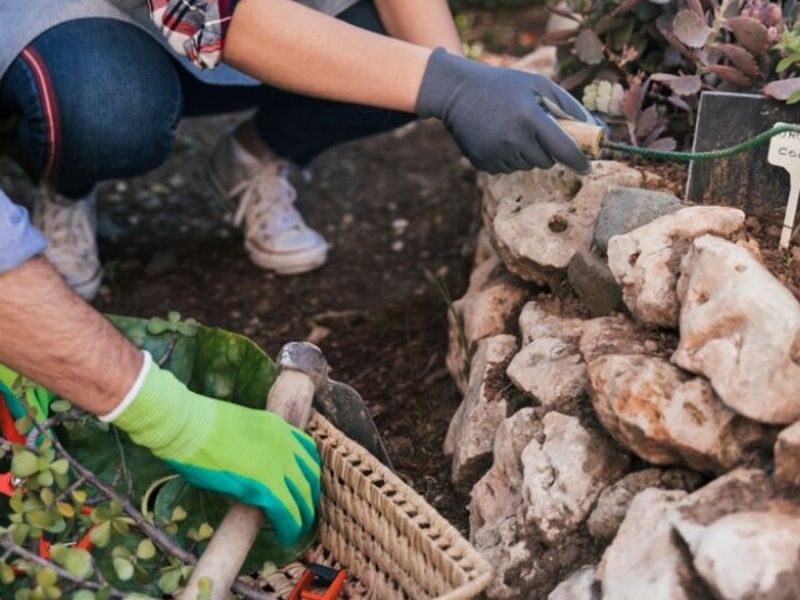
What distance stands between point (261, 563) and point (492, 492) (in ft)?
1.06

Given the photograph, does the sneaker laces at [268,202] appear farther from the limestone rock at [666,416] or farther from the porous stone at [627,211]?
the limestone rock at [666,416]

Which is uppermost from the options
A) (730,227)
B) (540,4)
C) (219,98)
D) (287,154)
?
(730,227)

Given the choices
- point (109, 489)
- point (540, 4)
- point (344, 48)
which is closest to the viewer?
point (109, 489)

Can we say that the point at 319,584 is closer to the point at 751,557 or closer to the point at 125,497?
the point at 125,497

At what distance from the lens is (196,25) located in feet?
5.83

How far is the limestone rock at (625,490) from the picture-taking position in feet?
4.69

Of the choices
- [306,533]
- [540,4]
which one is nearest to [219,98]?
[306,533]

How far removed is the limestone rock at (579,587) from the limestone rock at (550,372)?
9.3 inches

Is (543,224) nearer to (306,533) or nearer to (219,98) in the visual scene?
(306,533)

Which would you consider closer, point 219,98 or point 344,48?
point 344,48

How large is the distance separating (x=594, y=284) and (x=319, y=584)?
547 mm

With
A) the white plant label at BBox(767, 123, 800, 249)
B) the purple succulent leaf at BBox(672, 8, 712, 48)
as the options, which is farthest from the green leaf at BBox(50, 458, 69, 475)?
the purple succulent leaf at BBox(672, 8, 712, 48)

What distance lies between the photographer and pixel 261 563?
1.64 meters

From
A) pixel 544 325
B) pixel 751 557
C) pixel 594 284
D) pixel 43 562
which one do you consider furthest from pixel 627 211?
pixel 43 562
